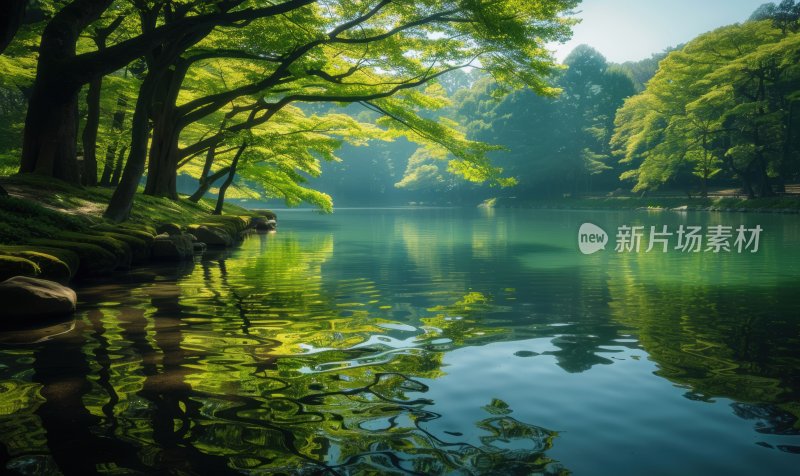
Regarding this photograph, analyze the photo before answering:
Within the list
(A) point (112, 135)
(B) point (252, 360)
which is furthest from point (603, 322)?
(A) point (112, 135)

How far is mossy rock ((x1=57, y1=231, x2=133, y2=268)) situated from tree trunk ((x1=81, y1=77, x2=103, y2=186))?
345 inches

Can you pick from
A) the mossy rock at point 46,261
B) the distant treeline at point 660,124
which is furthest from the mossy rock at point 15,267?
the distant treeline at point 660,124

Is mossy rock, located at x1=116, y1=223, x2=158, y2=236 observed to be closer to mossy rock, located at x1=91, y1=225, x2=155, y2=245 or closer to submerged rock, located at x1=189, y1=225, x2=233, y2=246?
mossy rock, located at x1=91, y1=225, x2=155, y2=245

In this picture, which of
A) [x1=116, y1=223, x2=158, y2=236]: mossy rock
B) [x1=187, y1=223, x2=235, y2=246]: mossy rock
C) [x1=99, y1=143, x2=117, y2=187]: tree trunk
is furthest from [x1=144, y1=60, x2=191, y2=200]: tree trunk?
[x1=99, y1=143, x2=117, y2=187]: tree trunk

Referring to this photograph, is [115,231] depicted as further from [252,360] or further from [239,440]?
[239,440]

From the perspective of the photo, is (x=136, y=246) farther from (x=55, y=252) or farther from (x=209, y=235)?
(x=209, y=235)

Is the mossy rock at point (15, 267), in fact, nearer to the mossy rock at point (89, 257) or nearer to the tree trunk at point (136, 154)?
the mossy rock at point (89, 257)

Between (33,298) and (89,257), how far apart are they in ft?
13.4

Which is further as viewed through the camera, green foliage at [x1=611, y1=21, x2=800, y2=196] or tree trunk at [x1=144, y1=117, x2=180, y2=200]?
green foliage at [x1=611, y1=21, x2=800, y2=196]

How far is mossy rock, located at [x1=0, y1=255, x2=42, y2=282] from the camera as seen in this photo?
7.45 metres

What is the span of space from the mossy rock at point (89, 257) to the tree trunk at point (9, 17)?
129 inches

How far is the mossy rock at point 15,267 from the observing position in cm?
745

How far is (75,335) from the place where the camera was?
6.00 meters

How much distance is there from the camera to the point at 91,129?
1972 centimetres
